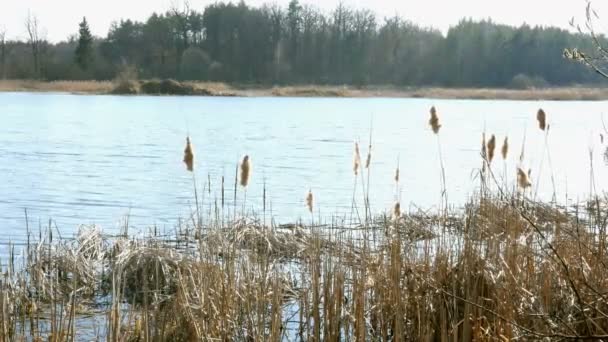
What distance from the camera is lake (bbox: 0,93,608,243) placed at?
9.53 meters

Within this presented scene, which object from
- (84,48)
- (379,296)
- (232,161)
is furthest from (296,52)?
Result: (379,296)

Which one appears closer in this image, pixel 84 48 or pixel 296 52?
pixel 84 48

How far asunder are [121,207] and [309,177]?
3.76 metres

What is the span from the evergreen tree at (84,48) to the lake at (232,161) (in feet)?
67.8

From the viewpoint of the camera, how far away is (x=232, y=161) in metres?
13.8

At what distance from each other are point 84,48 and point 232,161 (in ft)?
116

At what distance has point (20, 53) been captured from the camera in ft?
164

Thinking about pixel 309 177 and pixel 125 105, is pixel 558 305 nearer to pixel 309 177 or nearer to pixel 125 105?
pixel 309 177

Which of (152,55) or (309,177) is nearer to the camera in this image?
(309,177)

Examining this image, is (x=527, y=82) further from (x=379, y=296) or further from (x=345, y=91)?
(x=379, y=296)

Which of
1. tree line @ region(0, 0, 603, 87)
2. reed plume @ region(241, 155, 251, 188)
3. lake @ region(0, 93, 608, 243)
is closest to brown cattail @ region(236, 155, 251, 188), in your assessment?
reed plume @ region(241, 155, 251, 188)

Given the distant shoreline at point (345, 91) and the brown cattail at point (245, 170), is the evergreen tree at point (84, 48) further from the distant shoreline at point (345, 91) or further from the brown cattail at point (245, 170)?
the brown cattail at point (245, 170)

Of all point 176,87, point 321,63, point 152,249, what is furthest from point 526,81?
point 152,249

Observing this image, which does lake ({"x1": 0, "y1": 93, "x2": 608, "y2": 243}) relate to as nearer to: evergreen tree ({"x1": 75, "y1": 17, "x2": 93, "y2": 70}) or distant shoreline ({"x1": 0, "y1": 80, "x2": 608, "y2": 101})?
distant shoreline ({"x1": 0, "y1": 80, "x2": 608, "y2": 101})
